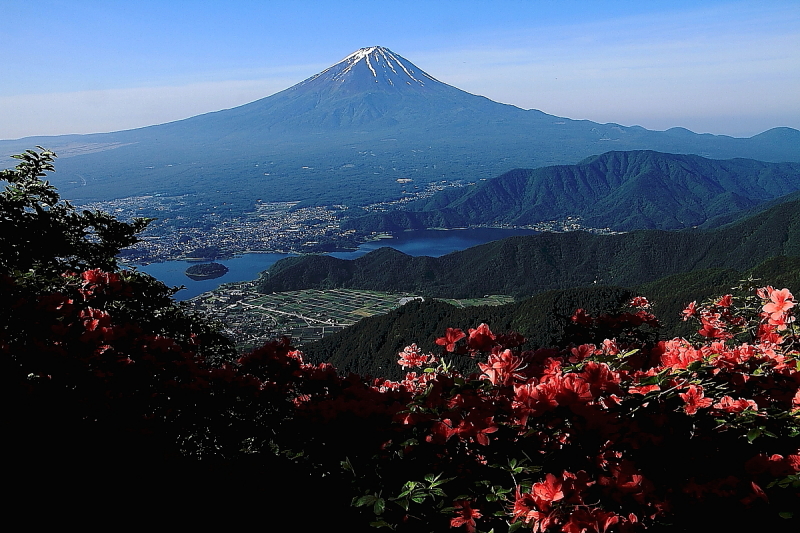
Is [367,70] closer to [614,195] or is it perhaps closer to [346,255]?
[614,195]

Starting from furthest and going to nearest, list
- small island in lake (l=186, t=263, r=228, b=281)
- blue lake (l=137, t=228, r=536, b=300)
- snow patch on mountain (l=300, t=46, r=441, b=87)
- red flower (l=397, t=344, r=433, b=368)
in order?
snow patch on mountain (l=300, t=46, r=441, b=87)
small island in lake (l=186, t=263, r=228, b=281)
blue lake (l=137, t=228, r=536, b=300)
red flower (l=397, t=344, r=433, b=368)

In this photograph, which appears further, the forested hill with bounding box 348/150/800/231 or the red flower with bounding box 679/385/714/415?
the forested hill with bounding box 348/150/800/231

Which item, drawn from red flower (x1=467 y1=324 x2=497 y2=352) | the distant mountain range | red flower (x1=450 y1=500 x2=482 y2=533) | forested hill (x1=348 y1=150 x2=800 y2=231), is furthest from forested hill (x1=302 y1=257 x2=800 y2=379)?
the distant mountain range

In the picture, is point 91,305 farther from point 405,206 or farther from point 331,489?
point 405,206

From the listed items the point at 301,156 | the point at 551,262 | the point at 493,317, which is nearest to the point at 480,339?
the point at 493,317

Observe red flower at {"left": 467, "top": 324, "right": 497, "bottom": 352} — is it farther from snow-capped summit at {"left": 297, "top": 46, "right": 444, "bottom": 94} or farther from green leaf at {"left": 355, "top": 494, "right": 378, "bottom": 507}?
snow-capped summit at {"left": 297, "top": 46, "right": 444, "bottom": 94}

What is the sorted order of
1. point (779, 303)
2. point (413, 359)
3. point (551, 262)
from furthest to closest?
point (551, 262) < point (413, 359) < point (779, 303)
